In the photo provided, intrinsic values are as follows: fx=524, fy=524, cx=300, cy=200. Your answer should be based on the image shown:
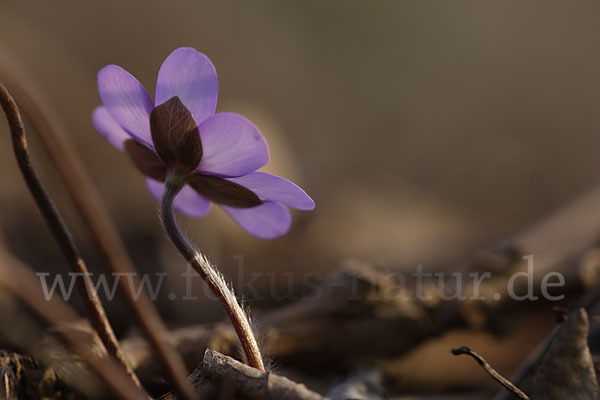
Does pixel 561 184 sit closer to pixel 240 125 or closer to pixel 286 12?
pixel 286 12

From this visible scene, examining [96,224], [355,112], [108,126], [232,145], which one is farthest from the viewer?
[355,112]

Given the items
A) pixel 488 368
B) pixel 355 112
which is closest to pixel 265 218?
pixel 488 368

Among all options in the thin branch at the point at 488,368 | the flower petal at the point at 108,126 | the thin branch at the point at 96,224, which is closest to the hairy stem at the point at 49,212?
the thin branch at the point at 96,224

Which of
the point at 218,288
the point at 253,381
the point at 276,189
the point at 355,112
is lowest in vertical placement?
the point at 253,381

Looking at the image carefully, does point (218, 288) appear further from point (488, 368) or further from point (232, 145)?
point (488, 368)

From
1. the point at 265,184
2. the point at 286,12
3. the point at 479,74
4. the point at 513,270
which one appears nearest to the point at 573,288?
the point at 513,270

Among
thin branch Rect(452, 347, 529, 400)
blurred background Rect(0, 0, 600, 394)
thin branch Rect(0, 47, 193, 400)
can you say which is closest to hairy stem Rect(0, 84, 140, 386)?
thin branch Rect(0, 47, 193, 400)

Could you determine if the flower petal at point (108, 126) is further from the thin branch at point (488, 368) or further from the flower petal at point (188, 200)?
the thin branch at point (488, 368)
